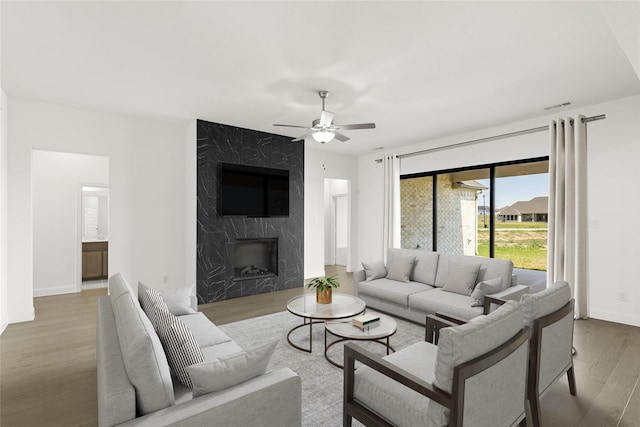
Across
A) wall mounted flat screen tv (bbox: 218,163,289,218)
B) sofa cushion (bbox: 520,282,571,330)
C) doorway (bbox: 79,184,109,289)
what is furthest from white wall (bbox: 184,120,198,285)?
sofa cushion (bbox: 520,282,571,330)

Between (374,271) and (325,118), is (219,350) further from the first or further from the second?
(374,271)

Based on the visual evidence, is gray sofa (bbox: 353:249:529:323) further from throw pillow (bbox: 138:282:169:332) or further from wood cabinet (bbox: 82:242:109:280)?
wood cabinet (bbox: 82:242:109:280)

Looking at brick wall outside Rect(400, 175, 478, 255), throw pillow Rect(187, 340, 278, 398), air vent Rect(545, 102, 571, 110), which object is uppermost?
air vent Rect(545, 102, 571, 110)

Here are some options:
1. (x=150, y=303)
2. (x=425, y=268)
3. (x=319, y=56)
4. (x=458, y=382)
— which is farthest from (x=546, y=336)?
(x=319, y=56)

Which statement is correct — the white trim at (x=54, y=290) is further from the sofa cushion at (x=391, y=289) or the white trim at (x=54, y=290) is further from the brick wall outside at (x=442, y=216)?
the brick wall outside at (x=442, y=216)

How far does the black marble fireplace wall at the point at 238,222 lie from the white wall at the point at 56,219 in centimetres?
219

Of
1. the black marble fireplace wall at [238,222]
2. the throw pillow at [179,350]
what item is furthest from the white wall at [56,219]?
the throw pillow at [179,350]

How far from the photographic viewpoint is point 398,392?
171 centimetres

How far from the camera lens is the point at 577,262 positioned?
13.7ft

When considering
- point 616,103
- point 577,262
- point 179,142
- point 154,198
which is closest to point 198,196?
point 154,198

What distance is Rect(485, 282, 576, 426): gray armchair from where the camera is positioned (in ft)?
6.42

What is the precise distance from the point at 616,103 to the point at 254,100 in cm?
459

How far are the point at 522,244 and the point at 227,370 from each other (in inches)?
205

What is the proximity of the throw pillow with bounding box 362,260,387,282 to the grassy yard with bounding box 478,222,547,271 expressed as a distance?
2064 millimetres
